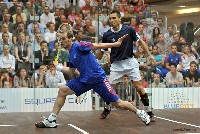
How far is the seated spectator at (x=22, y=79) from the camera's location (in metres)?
12.6

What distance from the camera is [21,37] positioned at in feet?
42.0

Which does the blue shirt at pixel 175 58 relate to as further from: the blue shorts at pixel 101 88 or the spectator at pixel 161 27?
the blue shorts at pixel 101 88

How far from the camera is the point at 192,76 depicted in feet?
44.7

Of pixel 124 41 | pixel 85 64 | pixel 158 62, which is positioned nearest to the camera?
pixel 85 64

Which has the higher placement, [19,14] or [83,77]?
[19,14]

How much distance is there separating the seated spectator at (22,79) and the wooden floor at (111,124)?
5.49ft

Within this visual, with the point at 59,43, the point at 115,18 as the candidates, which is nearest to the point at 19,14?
the point at 59,43

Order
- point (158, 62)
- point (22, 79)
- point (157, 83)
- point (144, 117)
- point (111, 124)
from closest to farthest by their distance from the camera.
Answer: point (144, 117) < point (111, 124) < point (22, 79) < point (158, 62) < point (157, 83)

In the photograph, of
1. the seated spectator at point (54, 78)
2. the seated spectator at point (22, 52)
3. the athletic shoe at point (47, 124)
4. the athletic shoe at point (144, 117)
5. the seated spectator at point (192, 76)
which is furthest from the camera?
the seated spectator at point (192, 76)

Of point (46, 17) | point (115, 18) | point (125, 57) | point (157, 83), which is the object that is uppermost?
point (115, 18)

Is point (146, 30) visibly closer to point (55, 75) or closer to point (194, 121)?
point (55, 75)

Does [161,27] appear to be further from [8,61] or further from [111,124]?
[111,124]

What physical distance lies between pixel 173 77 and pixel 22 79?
380 cm

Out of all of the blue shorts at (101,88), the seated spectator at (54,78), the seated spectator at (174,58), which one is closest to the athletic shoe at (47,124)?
the blue shorts at (101,88)
